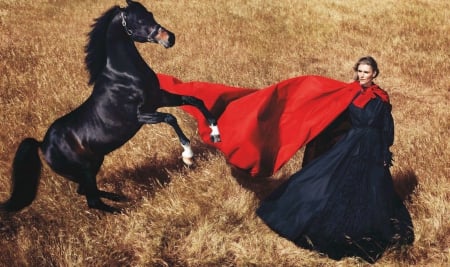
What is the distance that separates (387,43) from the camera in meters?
11.2

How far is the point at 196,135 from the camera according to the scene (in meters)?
6.50

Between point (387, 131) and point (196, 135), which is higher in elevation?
point (387, 131)

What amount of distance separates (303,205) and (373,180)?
721 millimetres

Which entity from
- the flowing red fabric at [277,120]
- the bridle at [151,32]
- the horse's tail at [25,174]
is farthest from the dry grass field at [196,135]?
the bridle at [151,32]

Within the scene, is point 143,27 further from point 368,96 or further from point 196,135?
point 196,135

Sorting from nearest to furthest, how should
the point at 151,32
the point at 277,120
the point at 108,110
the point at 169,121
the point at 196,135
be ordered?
the point at 151,32 → the point at 169,121 → the point at 108,110 → the point at 277,120 → the point at 196,135

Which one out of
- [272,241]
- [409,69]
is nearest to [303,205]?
[272,241]

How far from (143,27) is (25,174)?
1.76 meters

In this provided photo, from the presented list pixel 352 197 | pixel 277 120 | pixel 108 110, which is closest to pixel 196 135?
pixel 277 120

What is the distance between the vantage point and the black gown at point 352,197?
4.12 metres

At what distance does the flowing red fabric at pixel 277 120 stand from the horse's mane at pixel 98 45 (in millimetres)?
1709

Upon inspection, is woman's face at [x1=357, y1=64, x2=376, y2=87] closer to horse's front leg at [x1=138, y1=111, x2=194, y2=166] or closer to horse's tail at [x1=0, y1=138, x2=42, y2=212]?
horse's front leg at [x1=138, y1=111, x2=194, y2=166]

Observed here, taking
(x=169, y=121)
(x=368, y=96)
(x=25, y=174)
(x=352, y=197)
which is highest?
(x=368, y=96)

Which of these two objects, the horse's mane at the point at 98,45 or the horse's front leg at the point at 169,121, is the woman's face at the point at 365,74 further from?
the horse's mane at the point at 98,45
